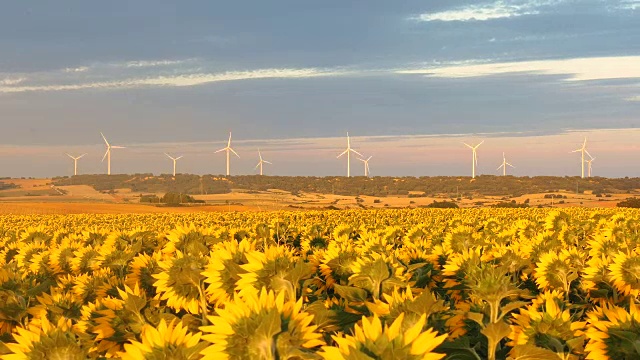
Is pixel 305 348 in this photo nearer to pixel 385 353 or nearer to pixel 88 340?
pixel 385 353

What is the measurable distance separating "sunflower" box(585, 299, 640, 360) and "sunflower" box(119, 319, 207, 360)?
2431mm

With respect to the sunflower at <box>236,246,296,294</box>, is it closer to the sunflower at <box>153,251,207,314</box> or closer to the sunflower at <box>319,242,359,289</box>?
the sunflower at <box>153,251,207,314</box>

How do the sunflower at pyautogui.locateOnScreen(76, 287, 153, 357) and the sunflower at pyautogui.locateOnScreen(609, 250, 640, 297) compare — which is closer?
the sunflower at pyautogui.locateOnScreen(76, 287, 153, 357)

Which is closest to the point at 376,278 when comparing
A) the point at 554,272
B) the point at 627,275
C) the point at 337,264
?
the point at 337,264

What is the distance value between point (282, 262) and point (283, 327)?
136 cm

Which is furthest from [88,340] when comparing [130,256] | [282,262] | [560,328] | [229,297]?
[130,256]

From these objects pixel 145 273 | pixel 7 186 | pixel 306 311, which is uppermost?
pixel 306 311

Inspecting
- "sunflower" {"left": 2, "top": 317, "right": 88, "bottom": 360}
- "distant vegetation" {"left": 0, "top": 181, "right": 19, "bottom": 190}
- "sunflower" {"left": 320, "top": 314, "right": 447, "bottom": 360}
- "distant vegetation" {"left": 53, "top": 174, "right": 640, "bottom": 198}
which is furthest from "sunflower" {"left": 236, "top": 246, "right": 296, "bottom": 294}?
"distant vegetation" {"left": 0, "top": 181, "right": 19, "bottom": 190}

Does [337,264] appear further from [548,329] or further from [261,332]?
[261,332]

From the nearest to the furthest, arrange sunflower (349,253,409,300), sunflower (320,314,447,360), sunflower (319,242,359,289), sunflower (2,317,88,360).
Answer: sunflower (320,314,447,360), sunflower (2,317,88,360), sunflower (349,253,409,300), sunflower (319,242,359,289)

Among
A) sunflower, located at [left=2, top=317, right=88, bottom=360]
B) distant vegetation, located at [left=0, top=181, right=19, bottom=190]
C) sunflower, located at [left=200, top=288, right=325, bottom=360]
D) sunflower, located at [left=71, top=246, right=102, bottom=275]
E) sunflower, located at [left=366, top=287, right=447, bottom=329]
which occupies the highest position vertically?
sunflower, located at [left=200, top=288, right=325, bottom=360]

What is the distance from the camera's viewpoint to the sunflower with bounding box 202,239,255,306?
4.51 m

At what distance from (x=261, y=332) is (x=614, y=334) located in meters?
2.43

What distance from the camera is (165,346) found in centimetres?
300
